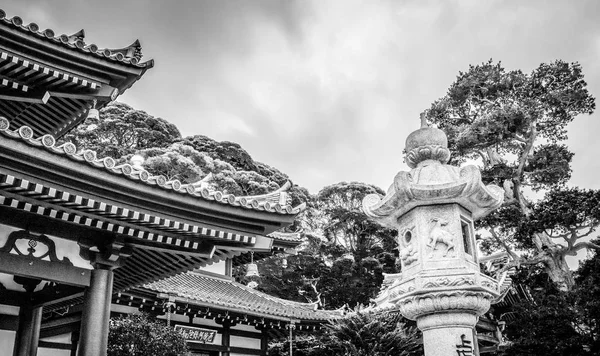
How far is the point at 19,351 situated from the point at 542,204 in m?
16.3

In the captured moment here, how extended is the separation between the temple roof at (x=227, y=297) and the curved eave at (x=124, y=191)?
5.46 meters

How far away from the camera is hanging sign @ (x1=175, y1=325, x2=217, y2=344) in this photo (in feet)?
43.2

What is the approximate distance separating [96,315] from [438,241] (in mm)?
4516

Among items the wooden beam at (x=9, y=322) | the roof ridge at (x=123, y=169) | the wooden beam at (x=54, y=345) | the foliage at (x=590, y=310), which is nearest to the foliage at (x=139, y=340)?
the wooden beam at (x=9, y=322)

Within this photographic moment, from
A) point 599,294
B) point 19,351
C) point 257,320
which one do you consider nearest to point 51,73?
point 19,351

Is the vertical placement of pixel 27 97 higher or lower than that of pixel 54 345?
higher

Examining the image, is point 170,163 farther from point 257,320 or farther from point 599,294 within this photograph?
point 599,294

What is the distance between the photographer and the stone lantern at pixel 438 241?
559cm

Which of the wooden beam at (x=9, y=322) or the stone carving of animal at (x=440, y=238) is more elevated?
the stone carving of animal at (x=440, y=238)

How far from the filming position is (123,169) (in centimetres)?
620

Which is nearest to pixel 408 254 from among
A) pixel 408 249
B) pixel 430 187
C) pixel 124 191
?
pixel 408 249

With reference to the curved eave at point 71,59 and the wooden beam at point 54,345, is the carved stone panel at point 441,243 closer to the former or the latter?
the curved eave at point 71,59

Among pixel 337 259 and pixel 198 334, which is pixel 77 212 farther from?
pixel 337 259

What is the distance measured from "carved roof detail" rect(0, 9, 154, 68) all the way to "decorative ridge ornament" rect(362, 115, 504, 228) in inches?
200
